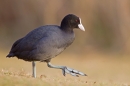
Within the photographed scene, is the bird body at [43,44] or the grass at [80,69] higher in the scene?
the bird body at [43,44]

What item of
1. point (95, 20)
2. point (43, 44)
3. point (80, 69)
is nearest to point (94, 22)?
point (95, 20)

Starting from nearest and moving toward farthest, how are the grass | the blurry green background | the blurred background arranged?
the grass
the blurred background
the blurry green background

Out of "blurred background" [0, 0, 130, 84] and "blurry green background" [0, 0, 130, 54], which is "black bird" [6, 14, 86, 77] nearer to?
"blurred background" [0, 0, 130, 84]

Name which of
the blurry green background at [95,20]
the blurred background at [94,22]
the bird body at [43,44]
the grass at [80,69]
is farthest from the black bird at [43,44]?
the blurry green background at [95,20]

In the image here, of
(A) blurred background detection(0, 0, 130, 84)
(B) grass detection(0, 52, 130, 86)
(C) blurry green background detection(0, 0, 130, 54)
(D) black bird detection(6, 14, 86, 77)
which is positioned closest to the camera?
(B) grass detection(0, 52, 130, 86)

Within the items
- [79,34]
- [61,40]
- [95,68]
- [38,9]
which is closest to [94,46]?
[79,34]

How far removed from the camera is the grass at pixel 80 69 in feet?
34.1

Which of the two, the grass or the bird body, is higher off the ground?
the bird body

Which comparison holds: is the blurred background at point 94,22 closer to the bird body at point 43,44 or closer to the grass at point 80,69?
the grass at point 80,69

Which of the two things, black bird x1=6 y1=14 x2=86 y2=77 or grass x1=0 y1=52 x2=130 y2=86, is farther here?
black bird x1=6 y1=14 x2=86 y2=77

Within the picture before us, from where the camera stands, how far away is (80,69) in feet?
62.5

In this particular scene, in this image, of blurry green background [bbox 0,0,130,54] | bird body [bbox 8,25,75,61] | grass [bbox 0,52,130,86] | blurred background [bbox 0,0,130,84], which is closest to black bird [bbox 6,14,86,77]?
bird body [bbox 8,25,75,61]

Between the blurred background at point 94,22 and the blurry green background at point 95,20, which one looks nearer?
the blurred background at point 94,22

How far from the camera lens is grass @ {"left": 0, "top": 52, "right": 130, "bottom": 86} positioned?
10383mm
